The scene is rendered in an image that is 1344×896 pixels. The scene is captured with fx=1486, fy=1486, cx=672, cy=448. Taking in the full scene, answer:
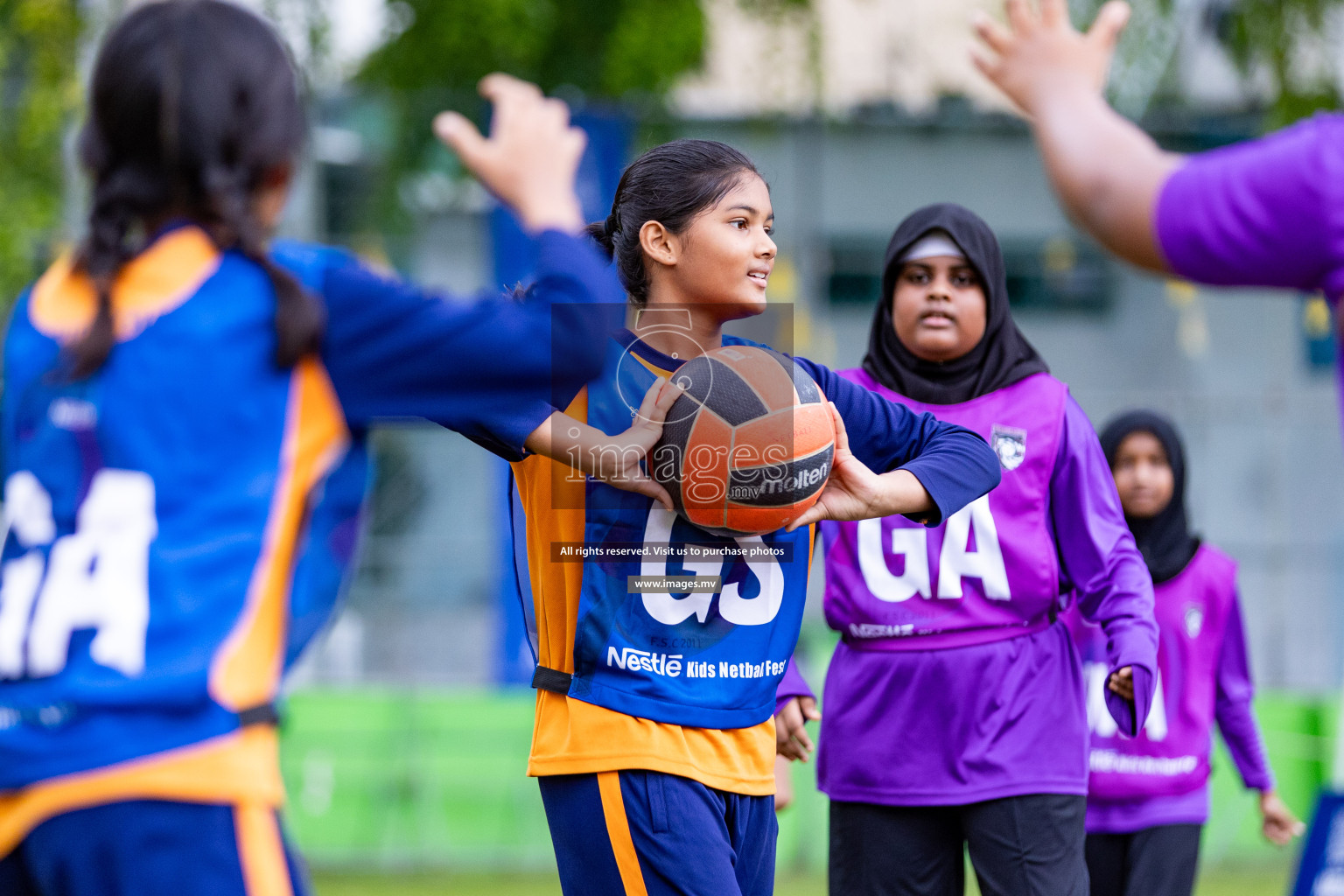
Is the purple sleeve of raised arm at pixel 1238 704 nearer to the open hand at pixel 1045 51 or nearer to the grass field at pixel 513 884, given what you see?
the open hand at pixel 1045 51

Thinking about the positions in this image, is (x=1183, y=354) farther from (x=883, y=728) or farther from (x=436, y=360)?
(x=436, y=360)

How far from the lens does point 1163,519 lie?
479 cm

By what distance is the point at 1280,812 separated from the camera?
4.69 metres

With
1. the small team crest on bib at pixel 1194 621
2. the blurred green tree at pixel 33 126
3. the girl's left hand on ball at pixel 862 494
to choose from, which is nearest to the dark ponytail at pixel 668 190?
the girl's left hand on ball at pixel 862 494

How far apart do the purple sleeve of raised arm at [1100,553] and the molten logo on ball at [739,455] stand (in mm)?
928

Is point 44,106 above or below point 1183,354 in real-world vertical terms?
above

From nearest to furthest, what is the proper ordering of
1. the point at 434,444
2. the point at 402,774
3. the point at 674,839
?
the point at 674,839 < the point at 402,774 < the point at 434,444

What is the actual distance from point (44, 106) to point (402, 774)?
222 inches

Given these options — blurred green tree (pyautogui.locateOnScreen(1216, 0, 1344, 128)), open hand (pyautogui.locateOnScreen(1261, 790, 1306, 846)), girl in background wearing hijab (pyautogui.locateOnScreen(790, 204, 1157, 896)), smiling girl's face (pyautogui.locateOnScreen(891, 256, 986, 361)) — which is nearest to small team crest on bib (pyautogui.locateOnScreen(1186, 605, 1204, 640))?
open hand (pyautogui.locateOnScreen(1261, 790, 1306, 846))

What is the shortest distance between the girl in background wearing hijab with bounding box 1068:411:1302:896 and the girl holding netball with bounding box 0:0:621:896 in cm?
264

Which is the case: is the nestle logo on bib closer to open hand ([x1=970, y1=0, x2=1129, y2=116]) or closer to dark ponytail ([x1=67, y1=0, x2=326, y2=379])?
dark ponytail ([x1=67, y1=0, x2=326, y2=379])

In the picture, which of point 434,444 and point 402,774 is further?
point 434,444

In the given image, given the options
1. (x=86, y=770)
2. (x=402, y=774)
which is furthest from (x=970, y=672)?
(x=402, y=774)

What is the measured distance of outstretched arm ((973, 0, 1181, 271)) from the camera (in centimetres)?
198
